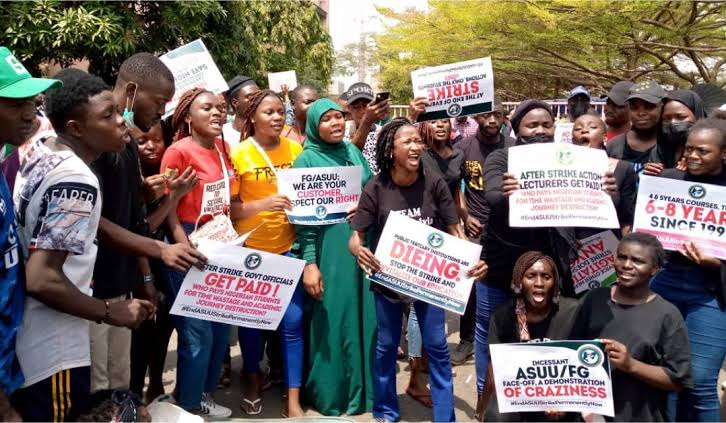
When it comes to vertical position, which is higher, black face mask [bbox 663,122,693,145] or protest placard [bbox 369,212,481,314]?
black face mask [bbox 663,122,693,145]

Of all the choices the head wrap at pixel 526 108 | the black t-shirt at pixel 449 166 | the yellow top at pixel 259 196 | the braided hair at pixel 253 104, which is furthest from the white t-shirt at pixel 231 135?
the head wrap at pixel 526 108

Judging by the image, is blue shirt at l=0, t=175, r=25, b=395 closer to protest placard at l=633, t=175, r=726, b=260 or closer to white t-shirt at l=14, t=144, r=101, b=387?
white t-shirt at l=14, t=144, r=101, b=387

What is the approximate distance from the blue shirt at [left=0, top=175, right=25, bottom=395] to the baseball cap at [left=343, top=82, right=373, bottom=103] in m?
3.90

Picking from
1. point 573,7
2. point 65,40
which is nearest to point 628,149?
point 65,40

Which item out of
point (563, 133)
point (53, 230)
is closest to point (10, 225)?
point (53, 230)

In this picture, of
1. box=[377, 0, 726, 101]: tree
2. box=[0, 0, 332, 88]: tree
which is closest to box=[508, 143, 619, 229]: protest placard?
box=[0, 0, 332, 88]: tree

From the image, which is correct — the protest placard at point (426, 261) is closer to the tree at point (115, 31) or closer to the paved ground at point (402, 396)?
the paved ground at point (402, 396)

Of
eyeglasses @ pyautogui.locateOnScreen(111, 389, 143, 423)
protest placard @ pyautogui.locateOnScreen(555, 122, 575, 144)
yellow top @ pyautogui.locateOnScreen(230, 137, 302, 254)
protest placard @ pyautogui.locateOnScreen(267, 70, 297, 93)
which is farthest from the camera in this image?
protest placard @ pyautogui.locateOnScreen(267, 70, 297, 93)

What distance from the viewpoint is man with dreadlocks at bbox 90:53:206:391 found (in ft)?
9.82

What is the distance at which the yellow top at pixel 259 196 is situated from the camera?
4.25m

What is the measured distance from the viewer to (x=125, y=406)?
7.92 ft

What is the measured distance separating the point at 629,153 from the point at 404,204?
70.3 inches

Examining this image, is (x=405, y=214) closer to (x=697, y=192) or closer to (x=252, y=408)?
(x=697, y=192)

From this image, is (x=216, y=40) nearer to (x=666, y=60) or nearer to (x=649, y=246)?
(x=649, y=246)
